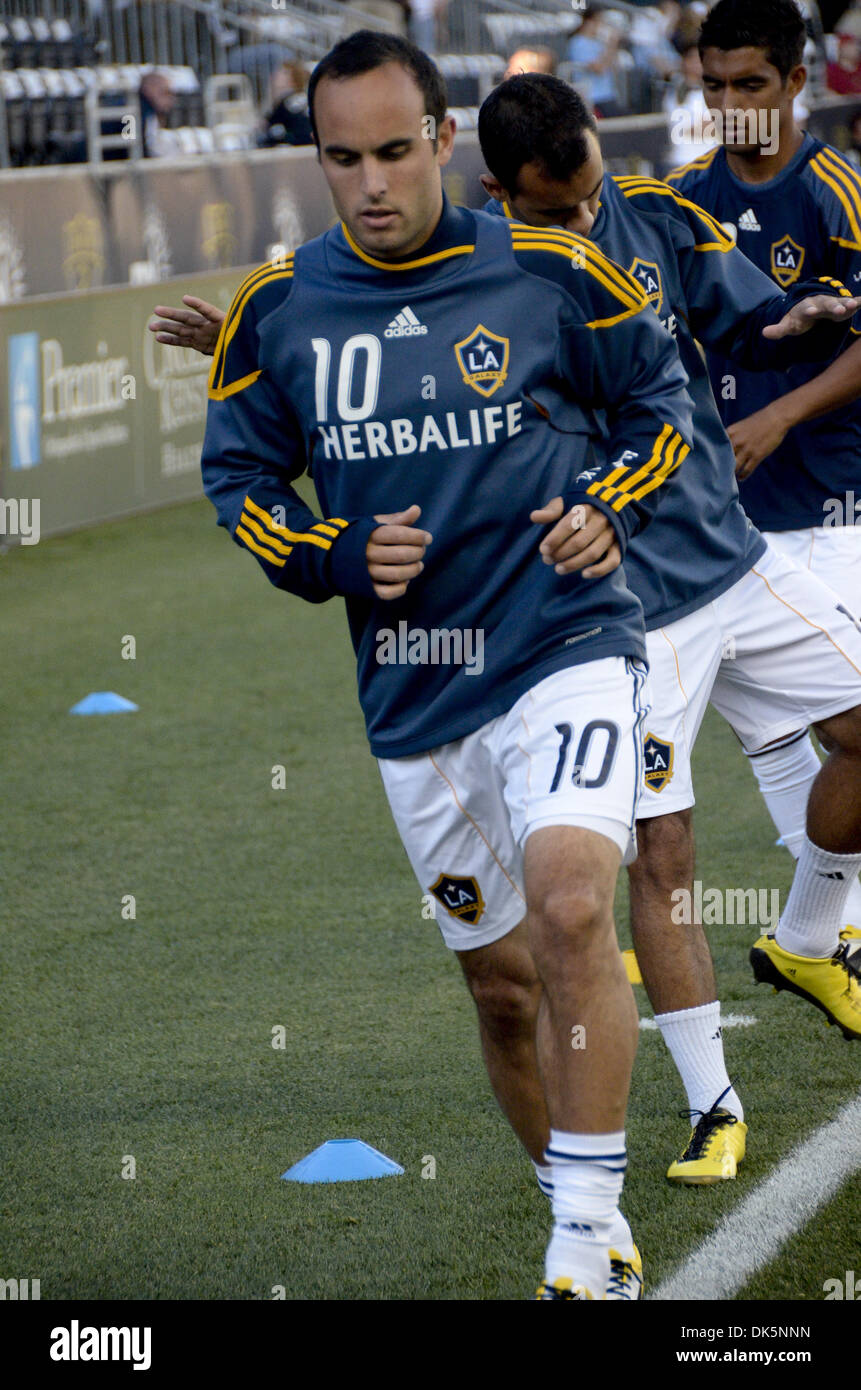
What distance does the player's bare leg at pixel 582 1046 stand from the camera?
2.60 meters

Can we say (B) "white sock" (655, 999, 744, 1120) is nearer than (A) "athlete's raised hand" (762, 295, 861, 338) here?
No

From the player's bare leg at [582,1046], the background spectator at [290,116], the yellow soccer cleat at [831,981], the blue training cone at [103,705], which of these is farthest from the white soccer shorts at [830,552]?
the background spectator at [290,116]

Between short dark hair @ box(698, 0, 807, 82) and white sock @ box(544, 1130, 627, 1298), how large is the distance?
2903 millimetres

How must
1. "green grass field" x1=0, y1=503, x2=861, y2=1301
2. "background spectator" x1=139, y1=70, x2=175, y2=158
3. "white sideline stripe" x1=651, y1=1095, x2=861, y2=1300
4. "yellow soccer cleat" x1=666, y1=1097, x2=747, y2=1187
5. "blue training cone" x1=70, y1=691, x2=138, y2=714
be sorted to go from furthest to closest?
"background spectator" x1=139, y1=70, x2=175, y2=158, "blue training cone" x1=70, y1=691, x2=138, y2=714, "yellow soccer cleat" x1=666, y1=1097, x2=747, y2=1187, "green grass field" x1=0, y1=503, x2=861, y2=1301, "white sideline stripe" x1=651, y1=1095, x2=861, y2=1300

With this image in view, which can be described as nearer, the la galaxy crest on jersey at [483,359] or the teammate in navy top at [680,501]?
the la galaxy crest on jersey at [483,359]

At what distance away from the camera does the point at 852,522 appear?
15.2 feet

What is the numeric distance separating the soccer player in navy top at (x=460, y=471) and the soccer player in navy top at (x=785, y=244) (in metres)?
1.47

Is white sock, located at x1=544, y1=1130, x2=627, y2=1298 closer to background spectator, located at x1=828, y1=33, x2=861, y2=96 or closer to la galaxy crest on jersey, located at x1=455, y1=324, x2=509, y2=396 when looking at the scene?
la galaxy crest on jersey, located at x1=455, y1=324, x2=509, y2=396

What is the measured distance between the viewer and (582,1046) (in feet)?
8.63

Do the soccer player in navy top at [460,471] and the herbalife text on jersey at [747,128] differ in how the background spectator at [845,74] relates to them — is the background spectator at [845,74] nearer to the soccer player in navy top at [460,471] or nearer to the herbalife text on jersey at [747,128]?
the herbalife text on jersey at [747,128]

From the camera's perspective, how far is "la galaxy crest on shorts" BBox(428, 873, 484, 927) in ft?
10.1

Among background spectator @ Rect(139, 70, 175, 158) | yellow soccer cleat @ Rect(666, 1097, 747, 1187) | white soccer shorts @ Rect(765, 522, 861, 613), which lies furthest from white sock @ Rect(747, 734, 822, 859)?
background spectator @ Rect(139, 70, 175, 158)

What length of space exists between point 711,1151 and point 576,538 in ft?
4.58

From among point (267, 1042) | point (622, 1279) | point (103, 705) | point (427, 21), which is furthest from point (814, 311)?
point (427, 21)
